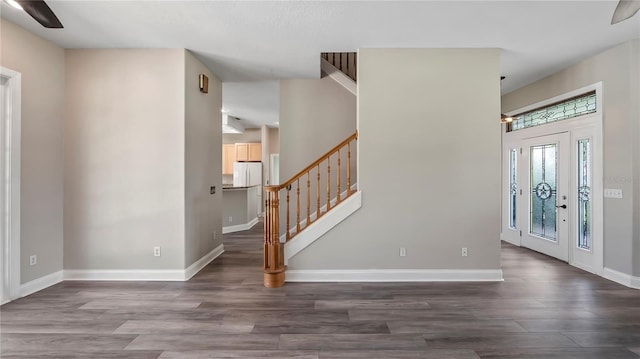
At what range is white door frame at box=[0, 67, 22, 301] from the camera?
3.02 meters

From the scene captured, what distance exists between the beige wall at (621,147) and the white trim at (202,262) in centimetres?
511

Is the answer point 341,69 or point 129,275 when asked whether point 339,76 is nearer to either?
point 341,69

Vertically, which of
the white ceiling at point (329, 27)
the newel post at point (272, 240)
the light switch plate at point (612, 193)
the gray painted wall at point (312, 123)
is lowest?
the newel post at point (272, 240)

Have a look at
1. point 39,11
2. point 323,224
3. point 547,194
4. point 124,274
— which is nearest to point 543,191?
point 547,194

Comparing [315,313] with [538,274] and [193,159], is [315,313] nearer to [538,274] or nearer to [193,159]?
[193,159]

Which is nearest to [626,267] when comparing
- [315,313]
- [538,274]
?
[538,274]

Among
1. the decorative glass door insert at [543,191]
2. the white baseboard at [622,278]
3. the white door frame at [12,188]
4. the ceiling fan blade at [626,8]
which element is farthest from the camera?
the decorative glass door insert at [543,191]

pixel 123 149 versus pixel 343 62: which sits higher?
pixel 343 62

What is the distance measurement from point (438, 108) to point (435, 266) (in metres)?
1.90

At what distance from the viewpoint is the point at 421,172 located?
3664 mm

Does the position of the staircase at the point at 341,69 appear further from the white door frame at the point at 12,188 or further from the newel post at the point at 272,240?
the white door frame at the point at 12,188

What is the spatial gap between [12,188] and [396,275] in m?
4.18

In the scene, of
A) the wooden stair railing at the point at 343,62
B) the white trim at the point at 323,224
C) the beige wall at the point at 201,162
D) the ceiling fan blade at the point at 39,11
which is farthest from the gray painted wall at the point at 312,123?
the ceiling fan blade at the point at 39,11

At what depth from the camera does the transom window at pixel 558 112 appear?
13.2 ft
